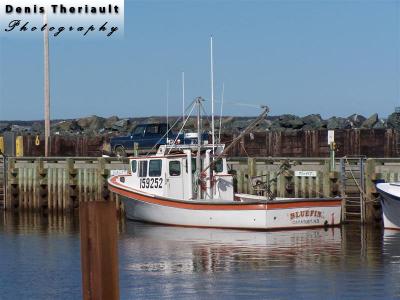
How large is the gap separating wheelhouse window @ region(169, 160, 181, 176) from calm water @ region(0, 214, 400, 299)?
65.8 inches

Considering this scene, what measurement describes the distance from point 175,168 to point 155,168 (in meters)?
0.77

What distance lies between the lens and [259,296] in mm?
19250

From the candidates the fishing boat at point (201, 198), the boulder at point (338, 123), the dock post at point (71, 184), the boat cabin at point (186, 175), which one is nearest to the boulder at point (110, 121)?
the boulder at point (338, 123)

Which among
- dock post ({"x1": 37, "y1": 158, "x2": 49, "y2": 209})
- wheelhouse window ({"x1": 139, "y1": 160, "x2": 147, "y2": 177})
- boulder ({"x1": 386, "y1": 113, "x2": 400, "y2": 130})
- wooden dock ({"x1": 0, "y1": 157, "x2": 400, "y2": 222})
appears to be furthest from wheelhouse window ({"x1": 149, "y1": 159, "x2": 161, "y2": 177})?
boulder ({"x1": 386, "y1": 113, "x2": 400, "y2": 130})

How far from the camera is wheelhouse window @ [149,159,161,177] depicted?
3194cm

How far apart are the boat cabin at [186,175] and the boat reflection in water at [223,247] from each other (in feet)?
3.92

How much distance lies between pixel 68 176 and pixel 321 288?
1979 cm

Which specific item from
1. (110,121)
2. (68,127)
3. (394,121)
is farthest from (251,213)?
(68,127)

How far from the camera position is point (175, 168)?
31641 mm

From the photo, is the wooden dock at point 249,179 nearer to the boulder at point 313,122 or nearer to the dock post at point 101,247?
the dock post at point 101,247

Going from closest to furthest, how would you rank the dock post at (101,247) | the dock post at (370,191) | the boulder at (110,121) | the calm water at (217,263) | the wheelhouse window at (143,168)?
the dock post at (101,247) < the calm water at (217,263) < the dock post at (370,191) < the wheelhouse window at (143,168) < the boulder at (110,121)

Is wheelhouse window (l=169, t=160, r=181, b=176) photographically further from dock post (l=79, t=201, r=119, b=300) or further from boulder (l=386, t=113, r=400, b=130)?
boulder (l=386, t=113, r=400, b=130)

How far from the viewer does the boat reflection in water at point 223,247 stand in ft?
77.9

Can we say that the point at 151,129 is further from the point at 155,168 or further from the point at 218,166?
the point at 218,166
